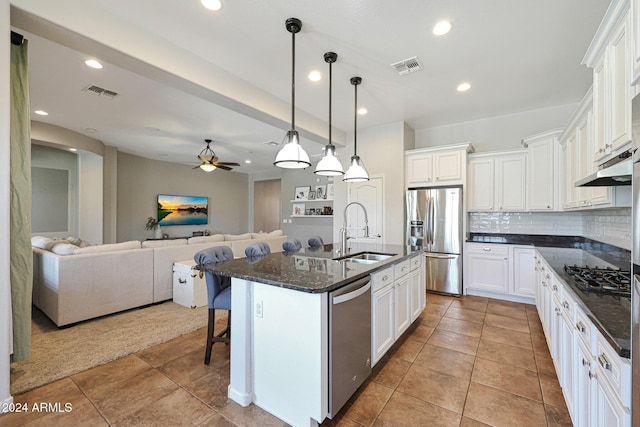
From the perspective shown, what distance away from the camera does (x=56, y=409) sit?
1.84 metres

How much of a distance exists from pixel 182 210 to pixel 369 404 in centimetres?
731

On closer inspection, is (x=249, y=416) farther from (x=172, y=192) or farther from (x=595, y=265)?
(x=172, y=192)

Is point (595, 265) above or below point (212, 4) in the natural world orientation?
below

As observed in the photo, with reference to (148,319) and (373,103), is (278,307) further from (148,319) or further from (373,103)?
(373,103)

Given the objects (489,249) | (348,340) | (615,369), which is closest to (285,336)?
(348,340)

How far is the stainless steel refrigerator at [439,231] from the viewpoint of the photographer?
13.9ft

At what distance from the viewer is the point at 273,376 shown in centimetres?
178

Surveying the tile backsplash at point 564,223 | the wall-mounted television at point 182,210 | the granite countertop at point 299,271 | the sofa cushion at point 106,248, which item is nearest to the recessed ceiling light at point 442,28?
the granite countertop at point 299,271

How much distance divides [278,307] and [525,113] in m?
4.72

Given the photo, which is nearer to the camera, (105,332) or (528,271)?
(105,332)

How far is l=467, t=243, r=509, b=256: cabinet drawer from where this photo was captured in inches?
157

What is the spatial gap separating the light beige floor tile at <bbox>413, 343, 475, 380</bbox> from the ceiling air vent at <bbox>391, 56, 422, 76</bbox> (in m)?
2.85

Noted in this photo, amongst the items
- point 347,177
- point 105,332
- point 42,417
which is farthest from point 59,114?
point 347,177

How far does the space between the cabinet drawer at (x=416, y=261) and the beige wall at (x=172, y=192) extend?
6722 mm
